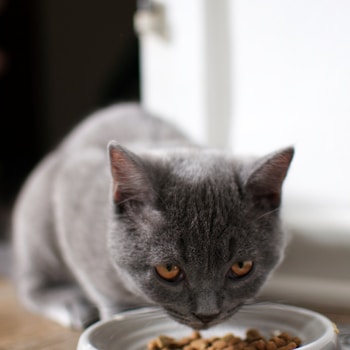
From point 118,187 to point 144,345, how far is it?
28cm

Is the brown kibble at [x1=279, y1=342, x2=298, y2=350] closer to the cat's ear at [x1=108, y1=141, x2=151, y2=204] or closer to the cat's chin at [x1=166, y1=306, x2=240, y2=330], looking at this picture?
the cat's chin at [x1=166, y1=306, x2=240, y2=330]

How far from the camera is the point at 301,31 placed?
1442 mm

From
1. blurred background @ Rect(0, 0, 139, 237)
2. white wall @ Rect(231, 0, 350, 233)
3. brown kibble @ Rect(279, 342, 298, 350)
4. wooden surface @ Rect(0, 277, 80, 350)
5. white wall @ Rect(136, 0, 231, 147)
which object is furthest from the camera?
blurred background @ Rect(0, 0, 139, 237)

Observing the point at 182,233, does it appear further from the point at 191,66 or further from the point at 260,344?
the point at 191,66

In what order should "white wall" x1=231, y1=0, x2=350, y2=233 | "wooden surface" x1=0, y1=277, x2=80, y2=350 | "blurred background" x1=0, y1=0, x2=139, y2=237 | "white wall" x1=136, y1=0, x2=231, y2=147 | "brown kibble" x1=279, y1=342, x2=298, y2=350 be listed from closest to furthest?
"brown kibble" x1=279, y1=342, x2=298, y2=350, "wooden surface" x1=0, y1=277, x2=80, y2=350, "white wall" x1=231, y1=0, x2=350, y2=233, "white wall" x1=136, y1=0, x2=231, y2=147, "blurred background" x1=0, y1=0, x2=139, y2=237

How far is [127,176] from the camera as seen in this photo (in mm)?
1054

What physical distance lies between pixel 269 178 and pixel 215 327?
29 centimetres

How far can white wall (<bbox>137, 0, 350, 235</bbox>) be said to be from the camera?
137 cm

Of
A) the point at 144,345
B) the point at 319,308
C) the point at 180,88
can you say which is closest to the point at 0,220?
the point at 180,88

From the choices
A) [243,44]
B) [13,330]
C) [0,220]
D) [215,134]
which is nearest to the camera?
[13,330]

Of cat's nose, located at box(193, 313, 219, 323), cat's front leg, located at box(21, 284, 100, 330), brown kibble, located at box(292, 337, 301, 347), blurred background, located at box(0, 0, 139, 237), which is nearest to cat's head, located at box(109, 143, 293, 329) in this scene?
cat's nose, located at box(193, 313, 219, 323)

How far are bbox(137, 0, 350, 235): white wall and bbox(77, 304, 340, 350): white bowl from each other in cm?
35

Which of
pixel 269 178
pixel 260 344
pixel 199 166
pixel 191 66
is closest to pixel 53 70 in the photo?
pixel 191 66

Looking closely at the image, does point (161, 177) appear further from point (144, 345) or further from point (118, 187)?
point (144, 345)
